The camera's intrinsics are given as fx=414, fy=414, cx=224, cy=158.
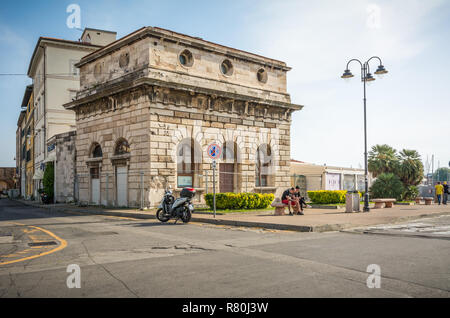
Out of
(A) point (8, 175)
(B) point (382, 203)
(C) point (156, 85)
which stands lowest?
(B) point (382, 203)

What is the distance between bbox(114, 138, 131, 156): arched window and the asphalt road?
1114 cm

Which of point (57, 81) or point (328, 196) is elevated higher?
point (57, 81)

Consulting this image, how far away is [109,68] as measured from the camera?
23.6m

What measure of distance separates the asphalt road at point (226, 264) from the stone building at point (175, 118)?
10063mm

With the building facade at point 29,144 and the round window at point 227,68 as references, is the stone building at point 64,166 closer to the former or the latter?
the round window at point 227,68

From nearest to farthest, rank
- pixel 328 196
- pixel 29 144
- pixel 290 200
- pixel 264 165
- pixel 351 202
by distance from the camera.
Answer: pixel 290 200
pixel 351 202
pixel 328 196
pixel 264 165
pixel 29 144

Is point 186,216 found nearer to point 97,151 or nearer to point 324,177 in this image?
point 97,151

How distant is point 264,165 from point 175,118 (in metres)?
7.01

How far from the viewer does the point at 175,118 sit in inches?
848

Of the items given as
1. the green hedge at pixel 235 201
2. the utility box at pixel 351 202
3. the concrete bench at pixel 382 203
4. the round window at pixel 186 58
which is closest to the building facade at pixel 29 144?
the round window at pixel 186 58

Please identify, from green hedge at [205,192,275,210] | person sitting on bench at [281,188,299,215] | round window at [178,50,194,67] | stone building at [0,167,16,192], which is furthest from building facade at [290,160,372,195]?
stone building at [0,167,16,192]

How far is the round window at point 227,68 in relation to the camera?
24434 millimetres

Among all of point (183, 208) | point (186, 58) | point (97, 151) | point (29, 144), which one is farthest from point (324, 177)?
point (29, 144)
